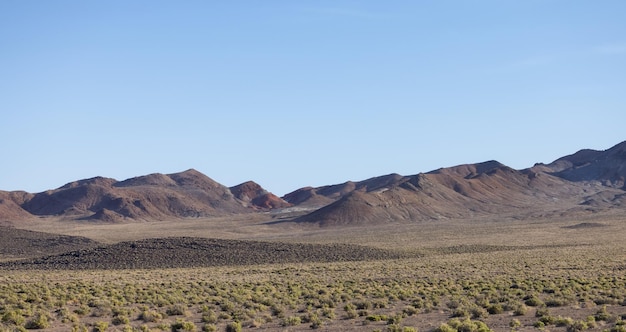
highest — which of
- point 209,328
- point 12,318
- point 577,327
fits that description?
point 12,318

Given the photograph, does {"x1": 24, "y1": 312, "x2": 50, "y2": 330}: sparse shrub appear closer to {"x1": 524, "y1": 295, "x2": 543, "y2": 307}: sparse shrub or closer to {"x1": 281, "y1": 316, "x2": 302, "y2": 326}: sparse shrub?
{"x1": 281, "y1": 316, "x2": 302, "y2": 326}: sparse shrub

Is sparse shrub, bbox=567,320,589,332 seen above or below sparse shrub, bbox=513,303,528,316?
below

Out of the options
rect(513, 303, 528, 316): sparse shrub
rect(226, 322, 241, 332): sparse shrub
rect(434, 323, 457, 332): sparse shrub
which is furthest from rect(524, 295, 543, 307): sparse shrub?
rect(226, 322, 241, 332): sparse shrub

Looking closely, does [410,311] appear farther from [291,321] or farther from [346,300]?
[346,300]

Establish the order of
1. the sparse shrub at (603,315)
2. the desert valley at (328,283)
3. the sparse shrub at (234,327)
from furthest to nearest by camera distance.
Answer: the desert valley at (328,283)
the sparse shrub at (603,315)
the sparse shrub at (234,327)

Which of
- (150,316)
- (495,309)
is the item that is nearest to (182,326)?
(150,316)

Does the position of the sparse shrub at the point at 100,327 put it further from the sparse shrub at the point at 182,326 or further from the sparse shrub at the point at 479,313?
the sparse shrub at the point at 479,313

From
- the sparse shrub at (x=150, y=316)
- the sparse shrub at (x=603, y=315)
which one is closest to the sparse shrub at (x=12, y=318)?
the sparse shrub at (x=150, y=316)

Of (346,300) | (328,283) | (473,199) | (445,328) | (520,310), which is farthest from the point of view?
(473,199)

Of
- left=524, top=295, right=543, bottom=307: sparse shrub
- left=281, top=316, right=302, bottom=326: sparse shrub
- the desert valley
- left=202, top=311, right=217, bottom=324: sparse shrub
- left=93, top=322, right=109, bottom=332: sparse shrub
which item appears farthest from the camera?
left=524, top=295, right=543, bottom=307: sparse shrub

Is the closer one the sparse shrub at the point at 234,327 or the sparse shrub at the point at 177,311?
the sparse shrub at the point at 234,327

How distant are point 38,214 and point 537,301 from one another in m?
186

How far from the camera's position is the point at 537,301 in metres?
27.2

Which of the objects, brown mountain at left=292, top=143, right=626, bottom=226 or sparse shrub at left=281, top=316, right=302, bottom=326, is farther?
brown mountain at left=292, top=143, right=626, bottom=226
